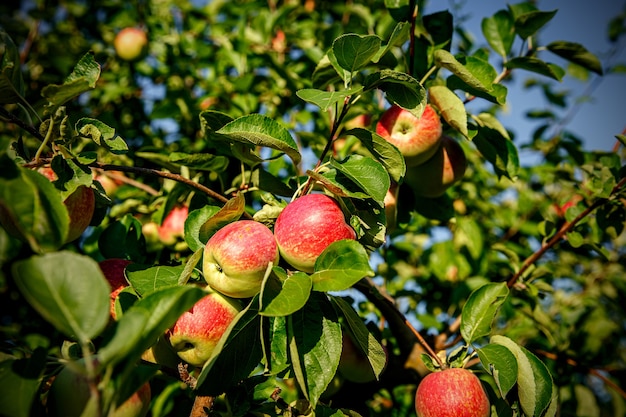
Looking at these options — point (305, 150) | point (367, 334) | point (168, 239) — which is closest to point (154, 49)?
point (305, 150)

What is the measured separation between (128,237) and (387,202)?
3.01ft

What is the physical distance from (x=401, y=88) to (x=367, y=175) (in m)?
0.30

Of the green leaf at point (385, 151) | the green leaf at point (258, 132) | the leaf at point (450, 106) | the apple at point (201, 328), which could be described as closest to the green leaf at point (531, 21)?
the leaf at point (450, 106)

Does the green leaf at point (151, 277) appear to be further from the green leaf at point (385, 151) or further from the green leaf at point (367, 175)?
the green leaf at point (385, 151)

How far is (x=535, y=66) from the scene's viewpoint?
63.8 inches

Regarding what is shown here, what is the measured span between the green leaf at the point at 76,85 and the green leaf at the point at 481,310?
125 centimetres

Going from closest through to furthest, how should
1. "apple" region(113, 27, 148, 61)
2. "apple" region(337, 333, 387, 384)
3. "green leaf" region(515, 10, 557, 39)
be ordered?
"apple" region(337, 333, 387, 384) → "green leaf" region(515, 10, 557, 39) → "apple" region(113, 27, 148, 61)

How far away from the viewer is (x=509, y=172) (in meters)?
1.68

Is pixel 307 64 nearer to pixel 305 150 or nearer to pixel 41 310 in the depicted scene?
pixel 305 150

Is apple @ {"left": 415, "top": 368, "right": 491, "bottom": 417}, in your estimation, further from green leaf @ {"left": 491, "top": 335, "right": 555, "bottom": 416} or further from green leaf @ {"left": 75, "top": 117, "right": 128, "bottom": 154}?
green leaf @ {"left": 75, "top": 117, "right": 128, "bottom": 154}

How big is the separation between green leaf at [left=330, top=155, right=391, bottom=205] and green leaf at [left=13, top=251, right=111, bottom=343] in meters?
0.61

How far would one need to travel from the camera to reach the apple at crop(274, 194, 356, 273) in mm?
1097

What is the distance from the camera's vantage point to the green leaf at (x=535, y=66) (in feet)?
5.19

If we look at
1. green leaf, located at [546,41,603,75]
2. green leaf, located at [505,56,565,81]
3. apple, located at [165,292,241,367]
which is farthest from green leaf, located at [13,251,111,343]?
green leaf, located at [546,41,603,75]
